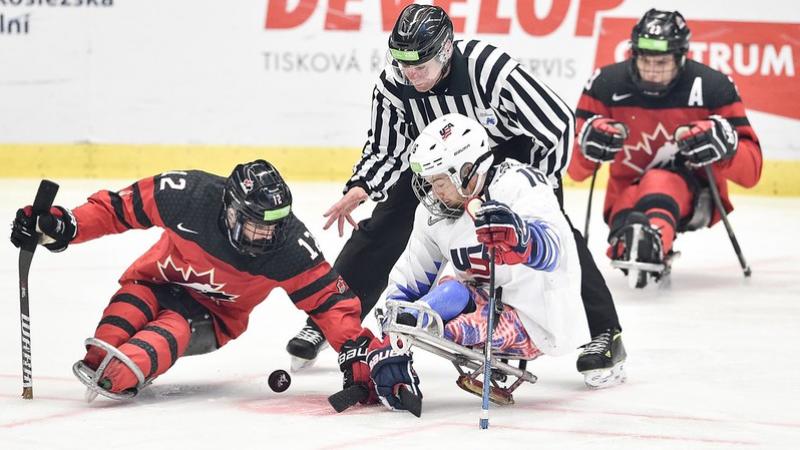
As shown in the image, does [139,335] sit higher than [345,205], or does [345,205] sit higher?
[345,205]

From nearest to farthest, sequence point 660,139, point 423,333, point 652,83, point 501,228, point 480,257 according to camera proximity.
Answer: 1. point 501,228
2. point 423,333
3. point 480,257
4. point 652,83
5. point 660,139

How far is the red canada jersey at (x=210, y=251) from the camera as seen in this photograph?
3795 mm

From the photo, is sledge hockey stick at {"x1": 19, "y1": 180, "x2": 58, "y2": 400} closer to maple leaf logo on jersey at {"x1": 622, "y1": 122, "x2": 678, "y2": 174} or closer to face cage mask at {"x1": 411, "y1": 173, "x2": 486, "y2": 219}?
face cage mask at {"x1": 411, "y1": 173, "x2": 486, "y2": 219}

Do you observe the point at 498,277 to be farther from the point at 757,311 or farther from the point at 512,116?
the point at 757,311

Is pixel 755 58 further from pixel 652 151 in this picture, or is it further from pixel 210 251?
pixel 210 251

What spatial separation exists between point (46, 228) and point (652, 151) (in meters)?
3.30

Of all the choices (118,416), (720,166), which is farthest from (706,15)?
(118,416)

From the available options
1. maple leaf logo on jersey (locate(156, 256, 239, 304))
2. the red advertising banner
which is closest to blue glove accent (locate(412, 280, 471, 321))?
maple leaf logo on jersey (locate(156, 256, 239, 304))

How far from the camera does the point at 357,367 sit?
3.64m

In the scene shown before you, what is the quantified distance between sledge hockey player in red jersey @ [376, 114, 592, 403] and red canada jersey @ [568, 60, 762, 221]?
101 inches

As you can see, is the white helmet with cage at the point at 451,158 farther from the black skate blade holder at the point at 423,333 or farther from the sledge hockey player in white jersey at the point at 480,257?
the black skate blade holder at the point at 423,333

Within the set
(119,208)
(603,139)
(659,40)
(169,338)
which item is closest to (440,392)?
(169,338)

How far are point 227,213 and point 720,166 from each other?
9.63 feet

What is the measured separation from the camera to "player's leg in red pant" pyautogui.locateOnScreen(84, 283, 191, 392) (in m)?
3.60
